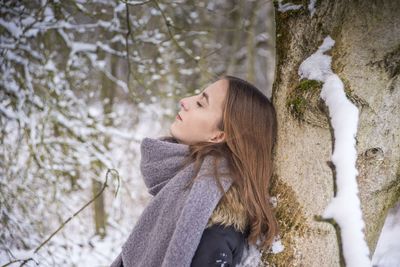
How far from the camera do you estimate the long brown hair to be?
1414mm

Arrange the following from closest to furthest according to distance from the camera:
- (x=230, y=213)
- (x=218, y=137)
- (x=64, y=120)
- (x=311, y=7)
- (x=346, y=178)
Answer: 1. (x=346, y=178)
2. (x=311, y=7)
3. (x=230, y=213)
4. (x=218, y=137)
5. (x=64, y=120)

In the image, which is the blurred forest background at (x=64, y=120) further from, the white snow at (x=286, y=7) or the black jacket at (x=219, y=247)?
the black jacket at (x=219, y=247)

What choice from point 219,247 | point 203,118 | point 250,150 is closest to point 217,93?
point 203,118

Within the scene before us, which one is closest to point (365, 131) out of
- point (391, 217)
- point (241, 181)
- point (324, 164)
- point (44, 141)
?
point (324, 164)

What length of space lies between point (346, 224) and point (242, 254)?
0.80 m

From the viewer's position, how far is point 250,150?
1.52m

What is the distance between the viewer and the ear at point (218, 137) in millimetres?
1641

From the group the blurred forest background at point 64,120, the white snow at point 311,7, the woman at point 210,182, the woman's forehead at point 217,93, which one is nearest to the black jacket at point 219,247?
the woman at point 210,182

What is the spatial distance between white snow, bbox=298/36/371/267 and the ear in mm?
598

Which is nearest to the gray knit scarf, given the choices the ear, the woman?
the woman

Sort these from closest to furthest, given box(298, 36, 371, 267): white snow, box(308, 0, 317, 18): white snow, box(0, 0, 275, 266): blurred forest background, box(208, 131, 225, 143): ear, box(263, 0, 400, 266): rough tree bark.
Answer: box(298, 36, 371, 267): white snow
box(263, 0, 400, 266): rough tree bark
box(308, 0, 317, 18): white snow
box(208, 131, 225, 143): ear
box(0, 0, 275, 266): blurred forest background

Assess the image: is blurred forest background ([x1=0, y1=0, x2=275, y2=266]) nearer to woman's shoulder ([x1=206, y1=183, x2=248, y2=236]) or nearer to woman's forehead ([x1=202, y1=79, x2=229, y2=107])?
woman's forehead ([x1=202, y1=79, x2=229, y2=107])

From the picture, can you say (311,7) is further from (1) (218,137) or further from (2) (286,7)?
(1) (218,137)

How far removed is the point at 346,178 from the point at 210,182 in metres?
0.71
